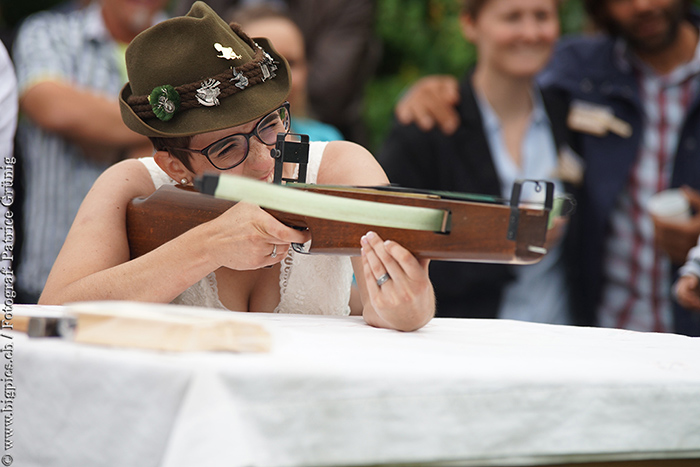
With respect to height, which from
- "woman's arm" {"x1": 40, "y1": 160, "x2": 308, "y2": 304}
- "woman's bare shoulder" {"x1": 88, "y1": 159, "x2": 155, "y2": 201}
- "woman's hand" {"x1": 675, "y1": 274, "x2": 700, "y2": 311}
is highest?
"woman's bare shoulder" {"x1": 88, "y1": 159, "x2": 155, "y2": 201}

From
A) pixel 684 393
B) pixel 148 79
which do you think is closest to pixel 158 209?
pixel 148 79

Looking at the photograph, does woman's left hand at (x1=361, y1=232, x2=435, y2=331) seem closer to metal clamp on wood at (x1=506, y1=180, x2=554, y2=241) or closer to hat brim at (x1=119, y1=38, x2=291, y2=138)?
metal clamp on wood at (x1=506, y1=180, x2=554, y2=241)

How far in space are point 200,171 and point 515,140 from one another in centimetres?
207

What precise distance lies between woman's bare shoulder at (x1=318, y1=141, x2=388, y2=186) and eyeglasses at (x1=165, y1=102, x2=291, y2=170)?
0.89 ft

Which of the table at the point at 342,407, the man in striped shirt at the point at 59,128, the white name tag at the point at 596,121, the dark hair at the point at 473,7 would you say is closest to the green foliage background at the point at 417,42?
the dark hair at the point at 473,7

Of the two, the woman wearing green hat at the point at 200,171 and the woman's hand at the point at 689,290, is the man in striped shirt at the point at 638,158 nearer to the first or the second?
the woman's hand at the point at 689,290

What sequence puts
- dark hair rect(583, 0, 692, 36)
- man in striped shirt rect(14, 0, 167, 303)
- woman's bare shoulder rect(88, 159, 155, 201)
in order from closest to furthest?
woman's bare shoulder rect(88, 159, 155, 201)
man in striped shirt rect(14, 0, 167, 303)
dark hair rect(583, 0, 692, 36)

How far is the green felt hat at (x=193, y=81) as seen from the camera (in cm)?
177

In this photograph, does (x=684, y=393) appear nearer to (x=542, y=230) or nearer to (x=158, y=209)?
(x=542, y=230)

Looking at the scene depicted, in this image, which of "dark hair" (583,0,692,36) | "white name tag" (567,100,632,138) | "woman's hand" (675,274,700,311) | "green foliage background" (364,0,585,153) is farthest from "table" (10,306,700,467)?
"green foliage background" (364,0,585,153)

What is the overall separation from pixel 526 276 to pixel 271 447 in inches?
101

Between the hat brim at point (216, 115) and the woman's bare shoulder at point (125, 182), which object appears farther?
the woman's bare shoulder at point (125, 182)

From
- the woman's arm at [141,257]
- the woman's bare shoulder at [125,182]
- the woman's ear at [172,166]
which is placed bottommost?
the woman's arm at [141,257]

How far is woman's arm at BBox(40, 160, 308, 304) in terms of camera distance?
63.6 inches
